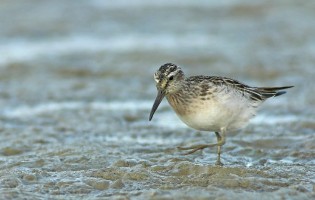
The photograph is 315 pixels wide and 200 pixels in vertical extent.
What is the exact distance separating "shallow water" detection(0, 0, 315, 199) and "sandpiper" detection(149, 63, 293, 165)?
0.48 metres

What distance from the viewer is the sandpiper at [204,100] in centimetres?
786

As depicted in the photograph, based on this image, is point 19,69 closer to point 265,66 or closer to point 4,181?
point 265,66

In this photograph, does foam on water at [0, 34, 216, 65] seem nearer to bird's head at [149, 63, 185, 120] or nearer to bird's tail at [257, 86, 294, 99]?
bird's tail at [257, 86, 294, 99]

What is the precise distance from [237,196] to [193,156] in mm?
1968

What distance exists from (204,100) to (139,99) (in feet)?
13.2

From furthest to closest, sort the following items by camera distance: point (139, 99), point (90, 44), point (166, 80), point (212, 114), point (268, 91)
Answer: point (90, 44) → point (139, 99) → point (268, 91) → point (166, 80) → point (212, 114)

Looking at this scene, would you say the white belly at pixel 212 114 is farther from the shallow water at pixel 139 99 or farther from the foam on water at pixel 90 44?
the foam on water at pixel 90 44

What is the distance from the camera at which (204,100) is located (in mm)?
7871

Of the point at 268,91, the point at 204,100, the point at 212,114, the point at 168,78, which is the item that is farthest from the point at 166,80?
A: the point at 268,91

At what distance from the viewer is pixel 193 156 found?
8.62 m

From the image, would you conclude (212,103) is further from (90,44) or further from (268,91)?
(90,44)

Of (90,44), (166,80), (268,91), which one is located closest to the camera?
(166,80)

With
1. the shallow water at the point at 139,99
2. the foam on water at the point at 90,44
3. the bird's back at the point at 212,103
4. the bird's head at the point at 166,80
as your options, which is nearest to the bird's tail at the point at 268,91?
the bird's back at the point at 212,103

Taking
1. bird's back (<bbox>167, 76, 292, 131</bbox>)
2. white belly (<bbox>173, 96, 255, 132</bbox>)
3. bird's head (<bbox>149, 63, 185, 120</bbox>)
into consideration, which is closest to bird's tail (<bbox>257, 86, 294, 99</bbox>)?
bird's back (<bbox>167, 76, 292, 131</bbox>)
